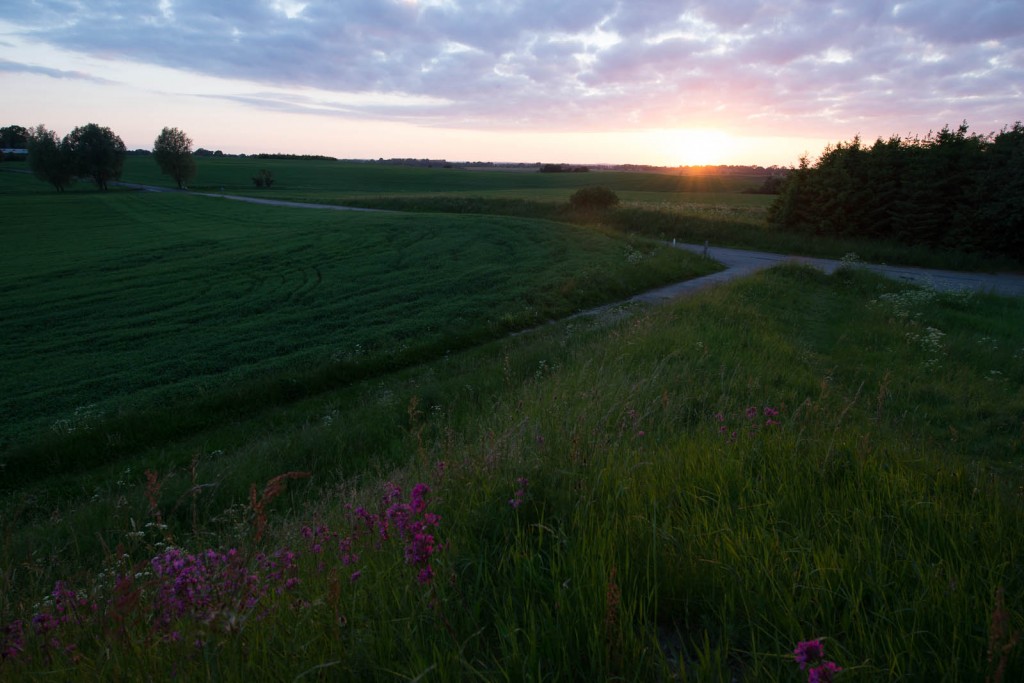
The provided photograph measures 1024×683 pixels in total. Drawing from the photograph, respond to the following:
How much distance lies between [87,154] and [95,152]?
100 cm

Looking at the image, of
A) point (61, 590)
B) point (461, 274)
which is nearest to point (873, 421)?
point (61, 590)

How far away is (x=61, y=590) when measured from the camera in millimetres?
2678

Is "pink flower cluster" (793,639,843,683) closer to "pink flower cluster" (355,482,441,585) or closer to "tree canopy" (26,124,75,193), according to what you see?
"pink flower cluster" (355,482,441,585)

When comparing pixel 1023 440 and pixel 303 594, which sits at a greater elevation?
pixel 303 594

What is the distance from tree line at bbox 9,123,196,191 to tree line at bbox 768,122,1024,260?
Answer: 88.4 m

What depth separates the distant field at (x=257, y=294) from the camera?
1382cm

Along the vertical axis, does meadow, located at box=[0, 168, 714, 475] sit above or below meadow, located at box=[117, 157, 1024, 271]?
below

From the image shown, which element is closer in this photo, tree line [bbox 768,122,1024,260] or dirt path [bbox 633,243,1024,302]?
dirt path [bbox 633,243,1024,302]

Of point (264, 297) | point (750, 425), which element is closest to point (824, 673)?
point (750, 425)

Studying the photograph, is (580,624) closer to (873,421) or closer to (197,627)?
(197,627)

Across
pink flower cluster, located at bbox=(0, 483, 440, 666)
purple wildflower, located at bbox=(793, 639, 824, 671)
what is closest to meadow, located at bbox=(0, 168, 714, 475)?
pink flower cluster, located at bbox=(0, 483, 440, 666)

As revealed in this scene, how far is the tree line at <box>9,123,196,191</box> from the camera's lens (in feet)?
265

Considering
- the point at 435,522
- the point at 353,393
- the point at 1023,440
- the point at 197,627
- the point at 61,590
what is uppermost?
the point at 435,522

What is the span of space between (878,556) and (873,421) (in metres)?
2.51
